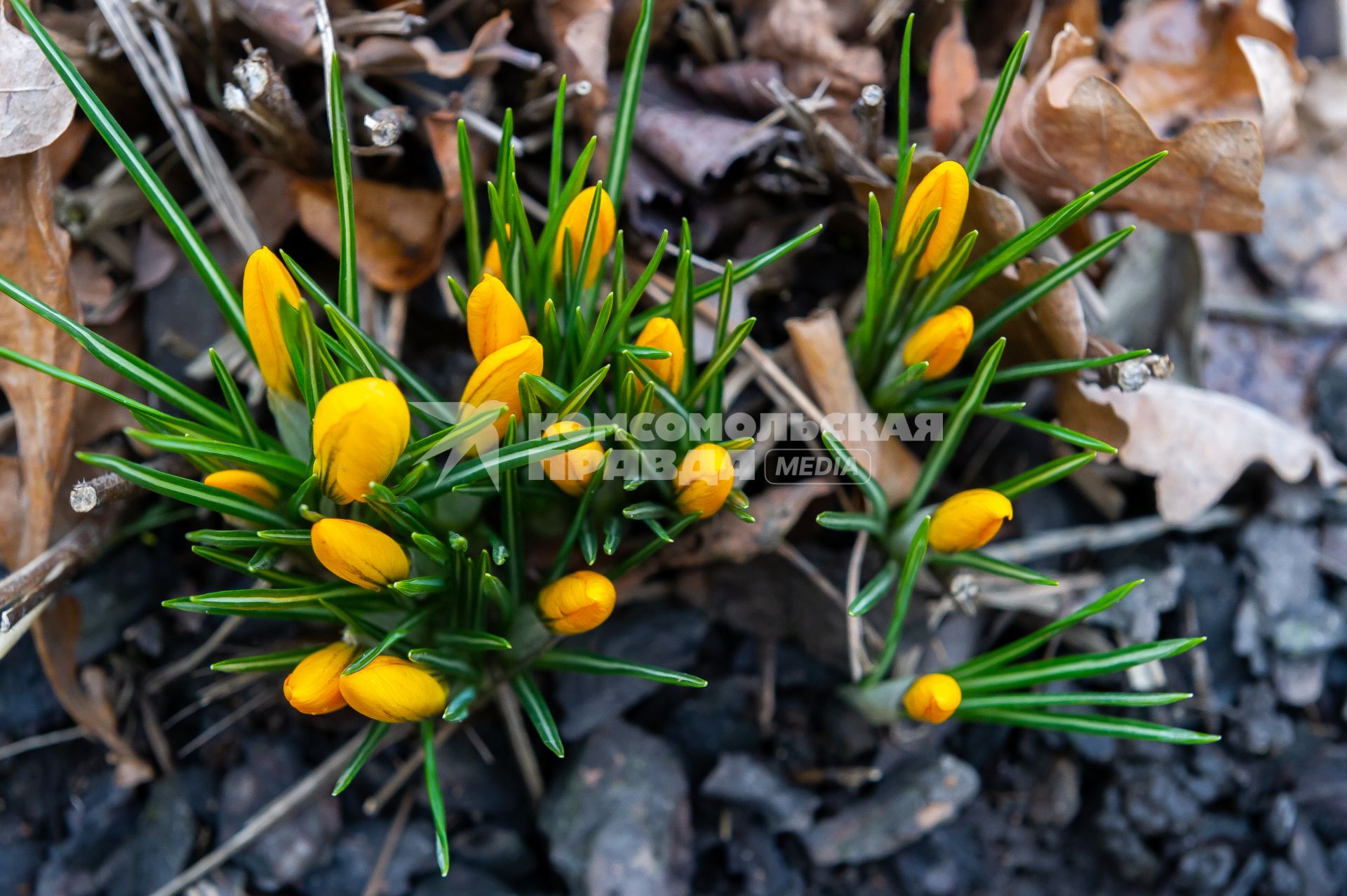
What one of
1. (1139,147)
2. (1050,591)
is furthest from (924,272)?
(1050,591)

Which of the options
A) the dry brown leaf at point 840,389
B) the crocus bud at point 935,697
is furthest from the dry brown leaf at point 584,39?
the crocus bud at point 935,697

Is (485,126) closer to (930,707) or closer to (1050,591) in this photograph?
(930,707)

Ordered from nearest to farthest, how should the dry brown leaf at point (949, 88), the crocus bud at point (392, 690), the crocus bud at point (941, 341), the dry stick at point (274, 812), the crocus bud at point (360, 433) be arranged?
the crocus bud at point (360, 433) < the crocus bud at point (392, 690) < the crocus bud at point (941, 341) < the dry stick at point (274, 812) < the dry brown leaf at point (949, 88)

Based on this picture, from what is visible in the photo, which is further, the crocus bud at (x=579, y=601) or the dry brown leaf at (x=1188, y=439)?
the dry brown leaf at (x=1188, y=439)

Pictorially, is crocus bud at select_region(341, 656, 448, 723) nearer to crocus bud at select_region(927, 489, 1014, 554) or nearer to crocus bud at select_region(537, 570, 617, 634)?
crocus bud at select_region(537, 570, 617, 634)

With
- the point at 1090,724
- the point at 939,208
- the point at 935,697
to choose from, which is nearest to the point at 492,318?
the point at 939,208

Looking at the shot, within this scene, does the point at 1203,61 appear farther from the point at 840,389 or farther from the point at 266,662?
the point at 266,662

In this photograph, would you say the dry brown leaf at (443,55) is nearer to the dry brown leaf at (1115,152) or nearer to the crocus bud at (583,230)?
the crocus bud at (583,230)

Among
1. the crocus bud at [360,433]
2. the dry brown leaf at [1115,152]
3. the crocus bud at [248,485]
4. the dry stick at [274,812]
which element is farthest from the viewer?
the dry stick at [274,812]
